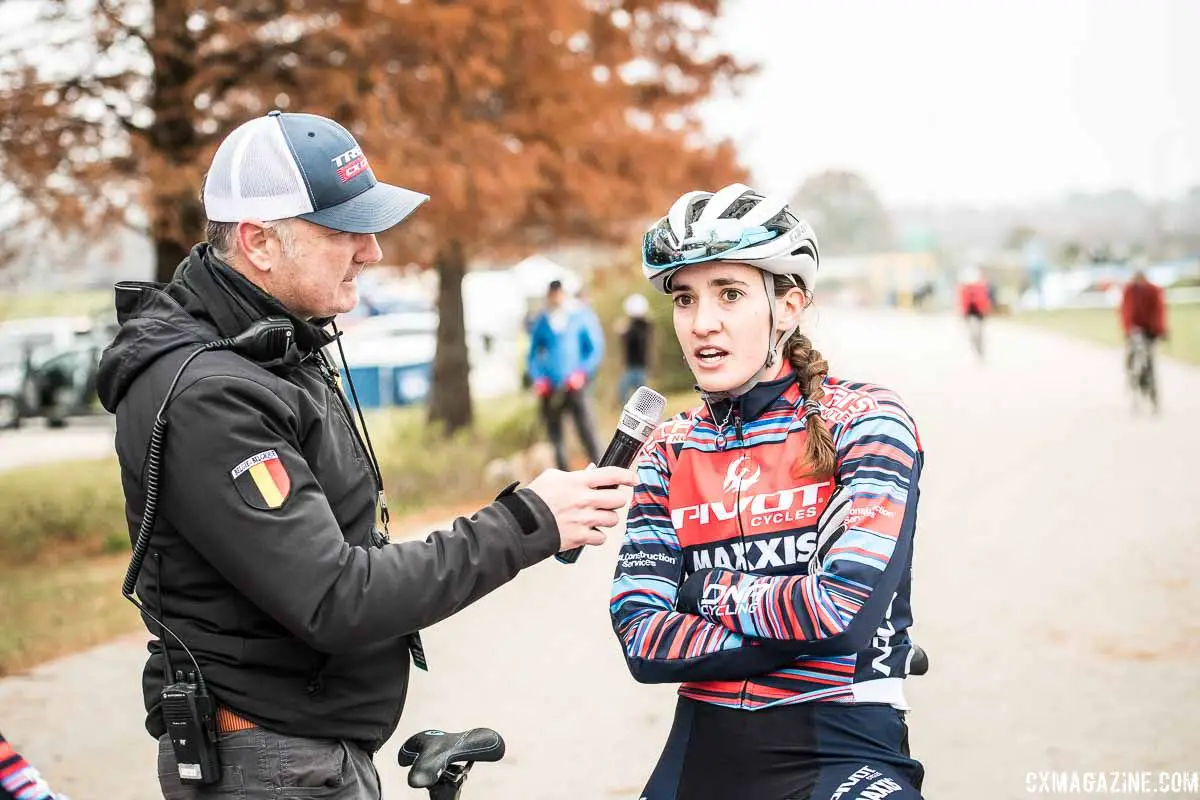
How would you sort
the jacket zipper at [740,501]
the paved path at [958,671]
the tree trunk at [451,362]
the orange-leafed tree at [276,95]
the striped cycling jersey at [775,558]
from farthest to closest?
the tree trunk at [451,362] → the orange-leafed tree at [276,95] → the paved path at [958,671] → the jacket zipper at [740,501] → the striped cycling jersey at [775,558]

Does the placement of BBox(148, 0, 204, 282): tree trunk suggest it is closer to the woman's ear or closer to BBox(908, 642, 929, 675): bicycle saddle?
the woman's ear

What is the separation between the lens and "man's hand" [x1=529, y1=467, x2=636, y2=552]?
8.29ft

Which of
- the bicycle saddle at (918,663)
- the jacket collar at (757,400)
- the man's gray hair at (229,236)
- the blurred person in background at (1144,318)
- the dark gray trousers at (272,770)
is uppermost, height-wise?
the man's gray hair at (229,236)

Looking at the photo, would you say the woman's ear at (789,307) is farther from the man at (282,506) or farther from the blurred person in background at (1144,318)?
the blurred person in background at (1144,318)

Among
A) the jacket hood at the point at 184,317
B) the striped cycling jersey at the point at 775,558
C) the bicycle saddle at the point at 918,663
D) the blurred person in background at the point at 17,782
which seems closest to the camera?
the blurred person in background at the point at 17,782

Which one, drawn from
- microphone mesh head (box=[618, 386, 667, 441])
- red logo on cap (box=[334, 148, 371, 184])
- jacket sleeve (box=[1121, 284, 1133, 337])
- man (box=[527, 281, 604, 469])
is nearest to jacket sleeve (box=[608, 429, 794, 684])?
microphone mesh head (box=[618, 386, 667, 441])

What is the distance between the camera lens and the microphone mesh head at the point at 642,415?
8.90 ft

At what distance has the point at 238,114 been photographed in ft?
37.4

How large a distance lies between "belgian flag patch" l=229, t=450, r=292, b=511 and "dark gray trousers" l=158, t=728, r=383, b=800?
0.50 metres

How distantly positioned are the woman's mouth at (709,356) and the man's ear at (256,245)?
969 mm

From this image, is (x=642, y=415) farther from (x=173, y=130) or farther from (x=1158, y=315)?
(x=1158, y=315)

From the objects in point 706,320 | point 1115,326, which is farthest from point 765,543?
point 1115,326

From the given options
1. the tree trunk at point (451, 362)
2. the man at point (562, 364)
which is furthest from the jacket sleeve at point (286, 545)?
the tree trunk at point (451, 362)

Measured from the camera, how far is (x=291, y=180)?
2.53 m
